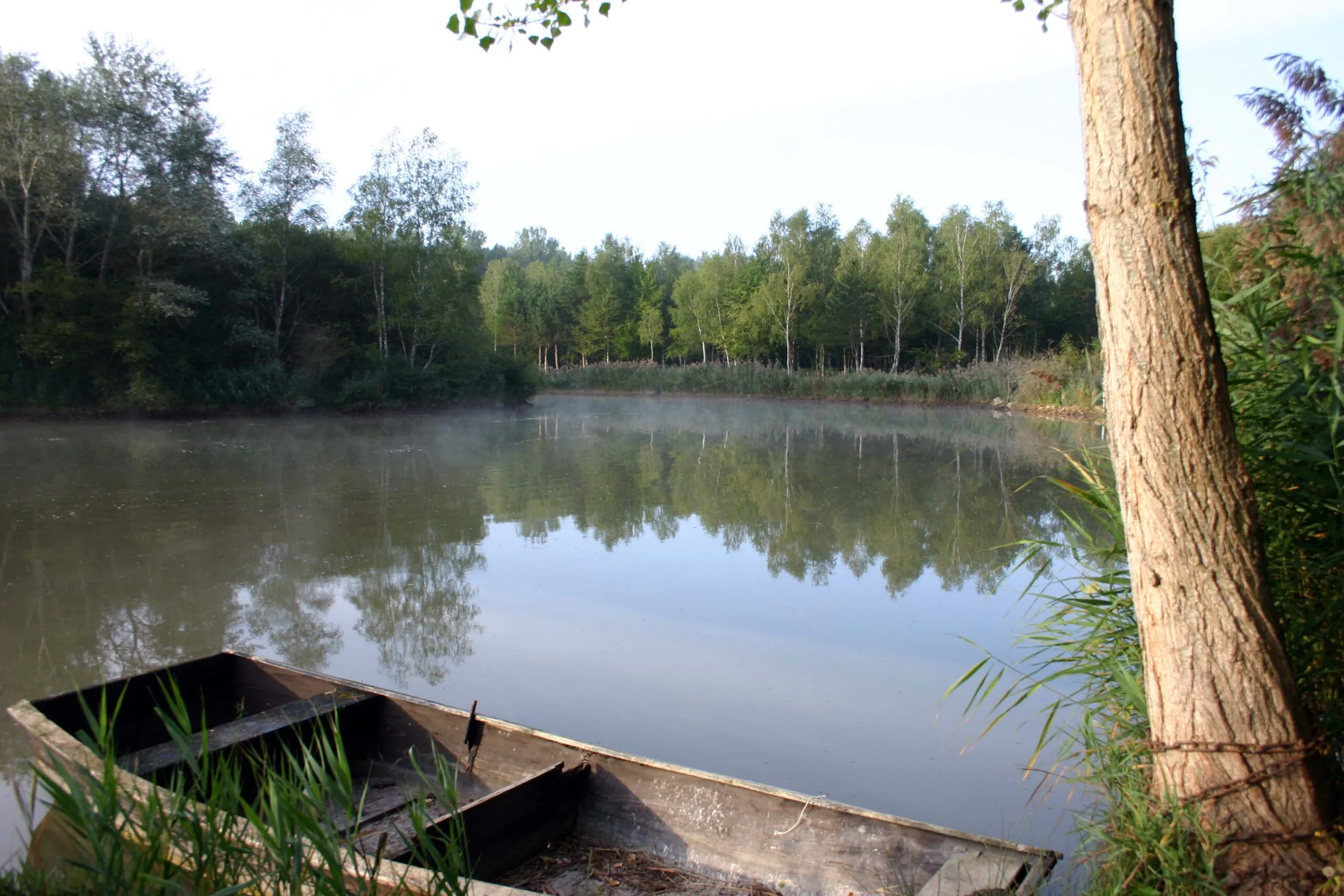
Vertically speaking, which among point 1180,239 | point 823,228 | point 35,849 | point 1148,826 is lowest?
point 35,849

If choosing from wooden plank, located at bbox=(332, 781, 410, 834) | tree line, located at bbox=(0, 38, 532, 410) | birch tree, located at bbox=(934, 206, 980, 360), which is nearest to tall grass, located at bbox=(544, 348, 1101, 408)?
birch tree, located at bbox=(934, 206, 980, 360)

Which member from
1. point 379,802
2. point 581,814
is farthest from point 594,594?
point 581,814

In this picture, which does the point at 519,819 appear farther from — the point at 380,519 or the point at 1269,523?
the point at 380,519

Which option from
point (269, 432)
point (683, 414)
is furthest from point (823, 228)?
point (269, 432)

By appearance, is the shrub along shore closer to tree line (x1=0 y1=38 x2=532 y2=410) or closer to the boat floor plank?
tree line (x1=0 y1=38 x2=532 y2=410)

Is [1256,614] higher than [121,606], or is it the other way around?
[1256,614]

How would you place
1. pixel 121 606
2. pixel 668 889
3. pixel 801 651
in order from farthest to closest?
pixel 121 606
pixel 801 651
pixel 668 889

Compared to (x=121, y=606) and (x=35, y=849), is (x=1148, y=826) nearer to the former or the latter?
(x=35, y=849)

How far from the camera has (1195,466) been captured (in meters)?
2.40

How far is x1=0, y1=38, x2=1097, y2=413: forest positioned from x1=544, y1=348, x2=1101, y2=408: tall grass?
253 cm

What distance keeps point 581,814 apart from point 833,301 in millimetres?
39444

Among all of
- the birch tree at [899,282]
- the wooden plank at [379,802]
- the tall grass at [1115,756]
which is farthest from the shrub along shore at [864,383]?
the wooden plank at [379,802]

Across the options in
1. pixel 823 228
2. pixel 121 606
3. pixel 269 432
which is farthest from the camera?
pixel 823 228

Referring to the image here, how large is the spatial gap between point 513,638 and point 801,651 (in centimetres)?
184
